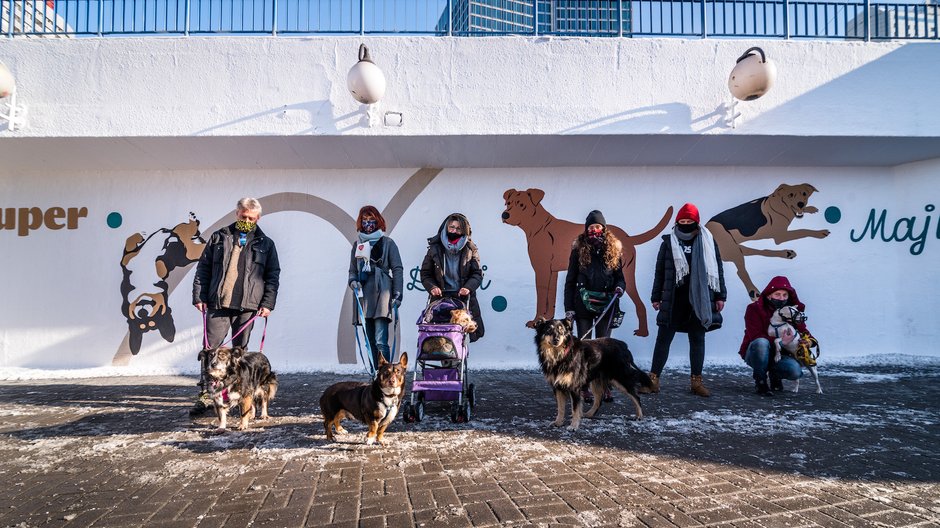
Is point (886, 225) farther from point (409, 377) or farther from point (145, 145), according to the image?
point (145, 145)

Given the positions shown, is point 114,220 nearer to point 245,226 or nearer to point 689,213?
point 245,226

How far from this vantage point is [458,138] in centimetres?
648

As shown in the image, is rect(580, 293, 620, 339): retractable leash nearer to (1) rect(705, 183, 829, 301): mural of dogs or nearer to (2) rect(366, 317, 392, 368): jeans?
(2) rect(366, 317, 392, 368): jeans

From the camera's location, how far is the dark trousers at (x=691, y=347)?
17.1 feet

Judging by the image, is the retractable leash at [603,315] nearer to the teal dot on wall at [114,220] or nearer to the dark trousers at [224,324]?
the dark trousers at [224,324]

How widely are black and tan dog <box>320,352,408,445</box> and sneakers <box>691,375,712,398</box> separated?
335cm

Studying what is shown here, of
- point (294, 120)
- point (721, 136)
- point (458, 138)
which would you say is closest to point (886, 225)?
point (721, 136)

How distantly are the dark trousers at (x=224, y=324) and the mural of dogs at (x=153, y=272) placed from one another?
10.5ft

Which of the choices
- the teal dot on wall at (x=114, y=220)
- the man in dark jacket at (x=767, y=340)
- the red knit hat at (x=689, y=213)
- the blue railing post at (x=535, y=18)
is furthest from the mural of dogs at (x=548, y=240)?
the teal dot on wall at (x=114, y=220)

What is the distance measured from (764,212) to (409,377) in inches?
234

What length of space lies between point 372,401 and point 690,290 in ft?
11.7

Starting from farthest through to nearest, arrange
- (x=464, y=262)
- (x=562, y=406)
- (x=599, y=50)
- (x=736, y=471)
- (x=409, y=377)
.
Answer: (x=599, y=50), (x=409, y=377), (x=464, y=262), (x=562, y=406), (x=736, y=471)

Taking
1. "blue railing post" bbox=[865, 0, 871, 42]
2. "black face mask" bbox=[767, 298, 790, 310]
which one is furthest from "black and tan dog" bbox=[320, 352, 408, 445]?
"blue railing post" bbox=[865, 0, 871, 42]

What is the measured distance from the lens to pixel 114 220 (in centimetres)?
738
